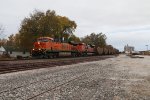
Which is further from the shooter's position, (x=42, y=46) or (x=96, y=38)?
(x=96, y=38)

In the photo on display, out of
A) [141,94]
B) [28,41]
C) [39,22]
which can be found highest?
[39,22]

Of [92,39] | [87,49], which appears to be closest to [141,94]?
[87,49]

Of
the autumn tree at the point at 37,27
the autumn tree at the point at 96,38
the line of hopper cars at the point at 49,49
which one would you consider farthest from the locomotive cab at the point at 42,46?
the autumn tree at the point at 96,38

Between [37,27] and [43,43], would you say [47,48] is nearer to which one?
[43,43]

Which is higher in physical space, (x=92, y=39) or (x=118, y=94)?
(x=92, y=39)

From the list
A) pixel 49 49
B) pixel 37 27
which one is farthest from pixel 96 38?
pixel 49 49

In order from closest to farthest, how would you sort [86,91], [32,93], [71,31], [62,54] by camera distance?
[32,93]
[86,91]
[62,54]
[71,31]

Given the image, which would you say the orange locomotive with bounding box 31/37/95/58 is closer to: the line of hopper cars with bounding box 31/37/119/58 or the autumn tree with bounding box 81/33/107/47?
the line of hopper cars with bounding box 31/37/119/58

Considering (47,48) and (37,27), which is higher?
(37,27)

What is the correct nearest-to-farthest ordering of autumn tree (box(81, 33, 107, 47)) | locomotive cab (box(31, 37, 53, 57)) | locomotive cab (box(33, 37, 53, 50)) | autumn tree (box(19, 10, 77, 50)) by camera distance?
locomotive cab (box(31, 37, 53, 57)) → locomotive cab (box(33, 37, 53, 50)) → autumn tree (box(19, 10, 77, 50)) → autumn tree (box(81, 33, 107, 47))

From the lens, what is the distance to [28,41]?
73375 millimetres

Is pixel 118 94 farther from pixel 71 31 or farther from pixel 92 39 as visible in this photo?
pixel 92 39

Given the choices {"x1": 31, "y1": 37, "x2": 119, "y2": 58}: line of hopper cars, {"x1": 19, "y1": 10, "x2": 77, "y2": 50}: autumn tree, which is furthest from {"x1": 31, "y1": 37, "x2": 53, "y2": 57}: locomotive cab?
{"x1": 19, "y1": 10, "x2": 77, "y2": 50}: autumn tree

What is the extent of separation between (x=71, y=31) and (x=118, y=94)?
92.0 m
